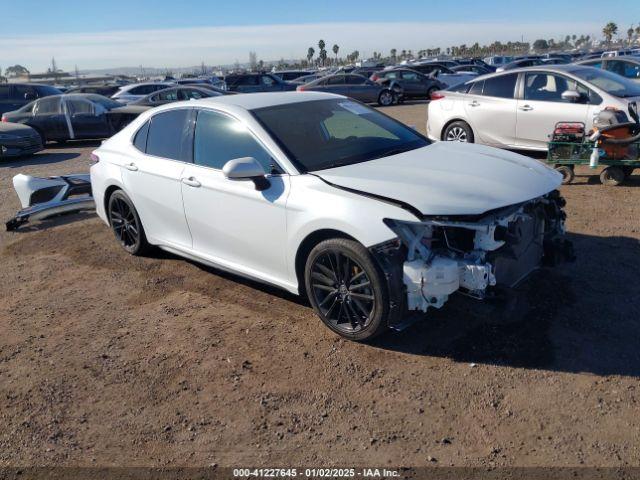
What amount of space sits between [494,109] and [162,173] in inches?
249

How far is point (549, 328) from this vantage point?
402cm

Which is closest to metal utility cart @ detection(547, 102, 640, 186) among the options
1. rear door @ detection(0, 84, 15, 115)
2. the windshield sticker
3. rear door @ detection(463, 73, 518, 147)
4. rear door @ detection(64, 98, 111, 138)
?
rear door @ detection(463, 73, 518, 147)

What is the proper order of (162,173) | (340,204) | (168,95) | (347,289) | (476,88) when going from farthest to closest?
(168,95) < (476,88) < (162,173) < (347,289) < (340,204)

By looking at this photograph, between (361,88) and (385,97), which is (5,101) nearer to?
(361,88)

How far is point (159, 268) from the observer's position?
5.78 meters

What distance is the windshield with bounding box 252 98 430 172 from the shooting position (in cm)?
439

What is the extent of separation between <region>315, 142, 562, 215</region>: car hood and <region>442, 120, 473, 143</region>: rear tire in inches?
213

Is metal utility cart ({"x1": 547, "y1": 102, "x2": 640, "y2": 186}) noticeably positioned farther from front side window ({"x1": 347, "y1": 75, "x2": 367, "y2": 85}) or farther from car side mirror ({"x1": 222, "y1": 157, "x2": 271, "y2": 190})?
front side window ({"x1": 347, "y1": 75, "x2": 367, "y2": 85})

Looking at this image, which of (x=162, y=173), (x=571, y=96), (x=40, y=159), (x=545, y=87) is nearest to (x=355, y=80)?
(x=40, y=159)

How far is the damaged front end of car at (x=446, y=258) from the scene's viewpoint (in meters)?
3.58

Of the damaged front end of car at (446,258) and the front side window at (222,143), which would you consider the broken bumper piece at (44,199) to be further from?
the damaged front end of car at (446,258)

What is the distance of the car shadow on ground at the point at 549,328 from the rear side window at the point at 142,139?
3.08 m

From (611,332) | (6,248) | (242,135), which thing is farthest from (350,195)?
(6,248)

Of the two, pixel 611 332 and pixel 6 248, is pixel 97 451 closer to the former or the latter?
pixel 611 332
